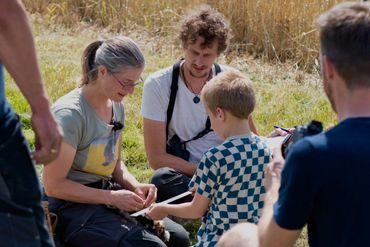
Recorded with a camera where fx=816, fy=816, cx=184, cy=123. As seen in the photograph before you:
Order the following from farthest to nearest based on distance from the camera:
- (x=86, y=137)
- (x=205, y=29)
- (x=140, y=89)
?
(x=140, y=89) → (x=205, y=29) → (x=86, y=137)

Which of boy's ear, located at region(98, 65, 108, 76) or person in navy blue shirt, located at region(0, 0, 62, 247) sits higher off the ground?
person in navy blue shirt, located at region(0, 0, 62, 247)

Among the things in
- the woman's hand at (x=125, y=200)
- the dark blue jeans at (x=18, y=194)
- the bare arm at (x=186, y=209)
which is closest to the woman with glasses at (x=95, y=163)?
the woman's hand at (x=125, y=200)

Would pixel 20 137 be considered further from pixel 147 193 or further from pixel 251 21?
pixel 251 21

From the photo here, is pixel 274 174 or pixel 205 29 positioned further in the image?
pixel 205 29

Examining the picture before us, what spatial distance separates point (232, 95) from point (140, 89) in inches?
127

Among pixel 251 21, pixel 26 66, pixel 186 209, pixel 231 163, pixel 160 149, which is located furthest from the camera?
pixel 251 21

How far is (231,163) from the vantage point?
3.51 metres

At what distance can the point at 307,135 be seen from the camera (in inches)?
98.3

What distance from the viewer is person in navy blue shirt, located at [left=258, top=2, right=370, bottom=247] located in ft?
7.33

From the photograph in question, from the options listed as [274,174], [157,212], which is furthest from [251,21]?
[274,174]

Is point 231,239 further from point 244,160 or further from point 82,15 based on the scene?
point 82,15

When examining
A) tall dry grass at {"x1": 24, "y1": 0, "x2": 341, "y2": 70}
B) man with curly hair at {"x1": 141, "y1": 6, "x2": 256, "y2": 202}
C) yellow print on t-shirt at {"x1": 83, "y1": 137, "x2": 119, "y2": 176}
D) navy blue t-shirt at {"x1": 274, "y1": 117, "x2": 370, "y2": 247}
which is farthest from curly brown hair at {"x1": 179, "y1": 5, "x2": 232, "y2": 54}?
tall dry grass at {"x1": 24, "y1": 0, "x2": 341, "y2": 70}

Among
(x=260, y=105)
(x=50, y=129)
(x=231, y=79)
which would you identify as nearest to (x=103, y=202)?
(x=231, y=79)

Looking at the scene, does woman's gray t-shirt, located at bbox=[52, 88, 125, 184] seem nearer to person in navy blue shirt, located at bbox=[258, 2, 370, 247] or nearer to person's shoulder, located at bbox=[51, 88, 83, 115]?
person's shoulder, located at bbox=[51, 88, 83, 115]
